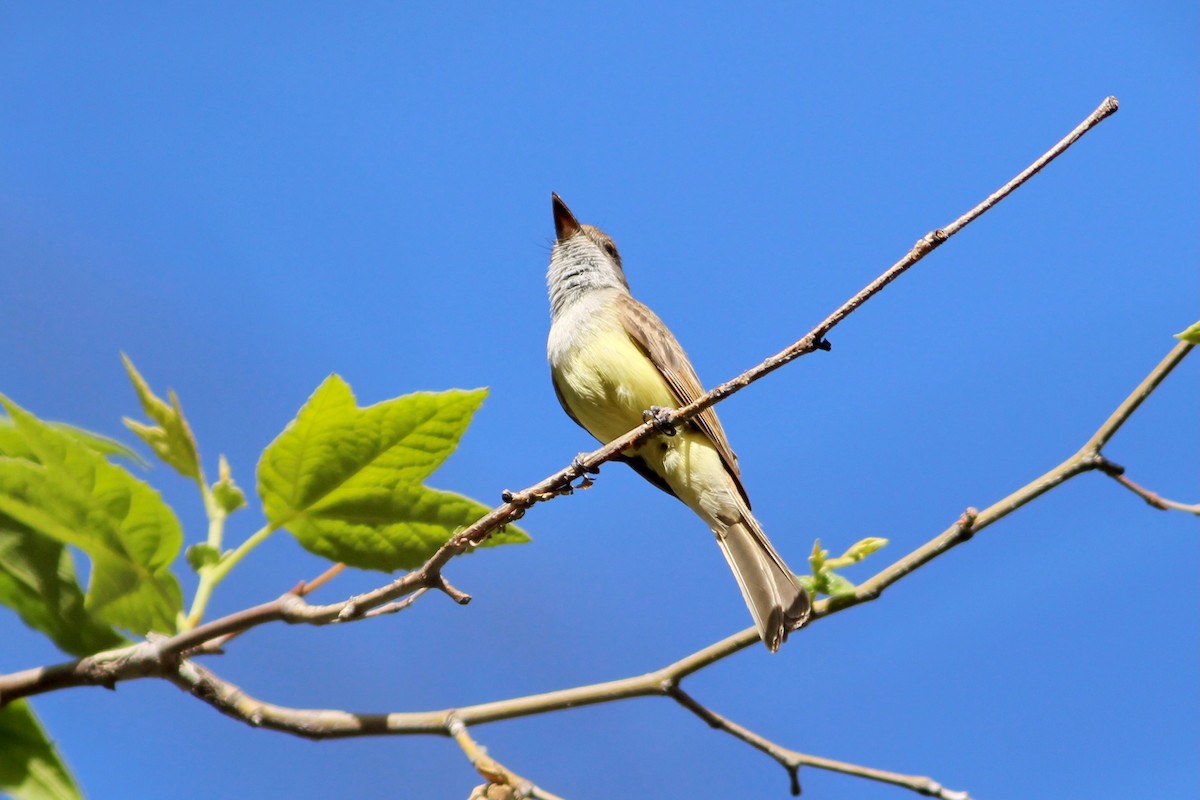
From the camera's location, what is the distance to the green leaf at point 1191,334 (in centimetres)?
159

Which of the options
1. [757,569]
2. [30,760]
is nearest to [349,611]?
[30,760]

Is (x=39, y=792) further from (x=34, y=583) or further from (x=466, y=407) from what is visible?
(x=466, y=407)

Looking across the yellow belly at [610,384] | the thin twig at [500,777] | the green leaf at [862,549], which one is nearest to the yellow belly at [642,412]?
the yellow belly at [610,384]

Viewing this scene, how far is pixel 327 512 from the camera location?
1684 millimetres

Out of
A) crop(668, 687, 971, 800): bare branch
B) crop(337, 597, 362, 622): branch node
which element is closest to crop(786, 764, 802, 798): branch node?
crop(668, 687, 971, 800): bare branch

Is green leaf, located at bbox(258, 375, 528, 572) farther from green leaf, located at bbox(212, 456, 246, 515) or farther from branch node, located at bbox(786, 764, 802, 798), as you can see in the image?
branch node, located at bbox(786, 764, 802, 798)

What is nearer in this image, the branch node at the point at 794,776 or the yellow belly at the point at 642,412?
the branch node at the point at 794,776

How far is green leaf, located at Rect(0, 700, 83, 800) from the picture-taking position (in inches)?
55.3

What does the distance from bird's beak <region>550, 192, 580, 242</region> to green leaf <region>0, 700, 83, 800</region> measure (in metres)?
4.05

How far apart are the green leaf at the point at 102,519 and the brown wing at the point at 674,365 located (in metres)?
2.52

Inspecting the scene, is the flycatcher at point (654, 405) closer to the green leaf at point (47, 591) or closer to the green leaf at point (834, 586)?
the green leaf at point (834, 586)

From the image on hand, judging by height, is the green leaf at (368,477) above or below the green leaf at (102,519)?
above

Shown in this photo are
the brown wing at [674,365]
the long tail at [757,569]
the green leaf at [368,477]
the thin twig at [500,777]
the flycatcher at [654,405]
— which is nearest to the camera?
the thin twig at [500,777]

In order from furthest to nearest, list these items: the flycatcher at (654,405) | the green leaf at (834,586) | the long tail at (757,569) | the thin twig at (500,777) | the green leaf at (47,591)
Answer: the flycatcher at (654,405) → the long tail at (757,569) → the green leaf at (834,586) → the green leaf at (47,591) → the thin twig at (500,777)
